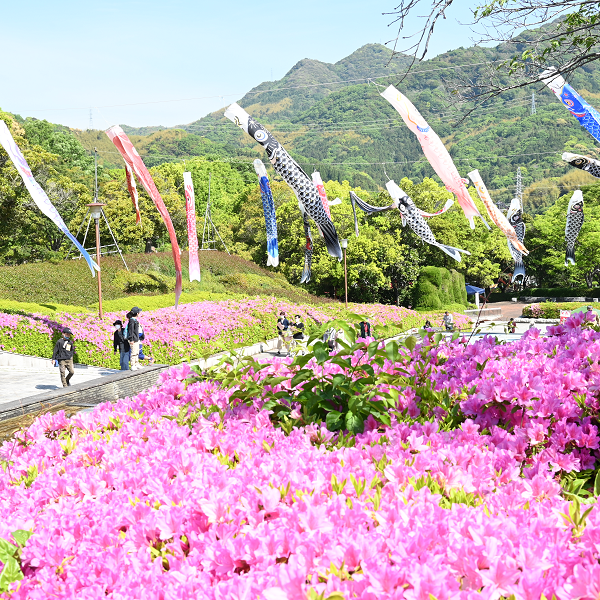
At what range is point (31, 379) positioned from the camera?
12352mm

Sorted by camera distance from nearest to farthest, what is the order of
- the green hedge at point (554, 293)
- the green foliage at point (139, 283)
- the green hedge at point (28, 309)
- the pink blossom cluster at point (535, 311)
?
the green hedge at point (28, 309)
the green foliage at point (139, 283)
the pink blossom cluster at point (535, 311)
the green hedge at point (554, 293)

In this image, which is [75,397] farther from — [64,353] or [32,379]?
[32,379]

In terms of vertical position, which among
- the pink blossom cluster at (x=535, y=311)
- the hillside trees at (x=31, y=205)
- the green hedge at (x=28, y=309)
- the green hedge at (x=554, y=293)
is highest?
the hillside trees at (x=31, y=205)

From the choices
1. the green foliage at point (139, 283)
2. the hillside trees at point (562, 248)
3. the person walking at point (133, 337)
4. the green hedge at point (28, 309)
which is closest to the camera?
the person walking at point (133, 337)

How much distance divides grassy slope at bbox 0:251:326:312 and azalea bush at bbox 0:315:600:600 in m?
15.2

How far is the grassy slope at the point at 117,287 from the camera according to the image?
69.5 ft

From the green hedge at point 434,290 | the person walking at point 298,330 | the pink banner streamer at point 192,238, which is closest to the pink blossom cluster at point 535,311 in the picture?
the green hedge at point 434,290

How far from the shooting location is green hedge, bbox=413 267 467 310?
112ft

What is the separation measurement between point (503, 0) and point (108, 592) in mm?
5542

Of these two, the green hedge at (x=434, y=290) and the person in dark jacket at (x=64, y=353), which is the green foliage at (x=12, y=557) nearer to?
the person in dark jacket at (x=64, y=353)

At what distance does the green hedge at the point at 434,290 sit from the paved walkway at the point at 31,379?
78.1 ft

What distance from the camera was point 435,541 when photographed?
61.9 inches

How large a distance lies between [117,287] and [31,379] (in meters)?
13.0

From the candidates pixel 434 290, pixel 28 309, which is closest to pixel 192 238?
pixel 28 309
